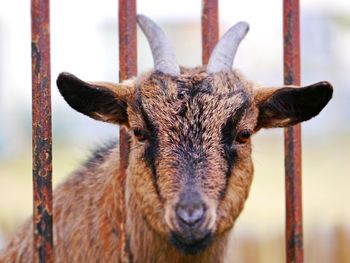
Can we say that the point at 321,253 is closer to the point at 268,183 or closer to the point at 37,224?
the point at 37,224

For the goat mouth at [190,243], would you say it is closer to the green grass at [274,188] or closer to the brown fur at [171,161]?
the brown fur at [171,161]

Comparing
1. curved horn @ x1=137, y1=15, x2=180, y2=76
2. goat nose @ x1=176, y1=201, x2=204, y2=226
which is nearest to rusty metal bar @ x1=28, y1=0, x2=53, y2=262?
curved horn @ x1=137, y1=15, x2=180, y2=76

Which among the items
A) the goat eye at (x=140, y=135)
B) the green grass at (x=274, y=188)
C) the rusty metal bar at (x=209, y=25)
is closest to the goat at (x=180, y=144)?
the goat eye at (x=140, y=135)

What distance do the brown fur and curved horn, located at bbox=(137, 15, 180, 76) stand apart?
0.09 metres

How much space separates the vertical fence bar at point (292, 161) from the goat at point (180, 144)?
1.04 feet

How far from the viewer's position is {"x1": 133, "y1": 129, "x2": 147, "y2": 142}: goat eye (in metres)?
5.20

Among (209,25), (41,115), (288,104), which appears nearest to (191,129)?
(288,104)

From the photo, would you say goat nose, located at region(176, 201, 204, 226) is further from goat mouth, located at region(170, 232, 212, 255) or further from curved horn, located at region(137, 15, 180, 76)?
curved horn, located at region(137, 15, 180, 76)

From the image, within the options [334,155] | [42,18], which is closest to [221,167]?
[42,18]

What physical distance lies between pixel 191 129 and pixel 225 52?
2.67 feet

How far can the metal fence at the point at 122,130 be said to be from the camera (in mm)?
5059

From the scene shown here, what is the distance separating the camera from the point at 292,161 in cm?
571

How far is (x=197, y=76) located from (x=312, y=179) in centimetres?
1493

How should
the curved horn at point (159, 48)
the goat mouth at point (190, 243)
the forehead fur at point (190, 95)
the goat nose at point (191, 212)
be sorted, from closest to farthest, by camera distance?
the goat nose at point (191, 212), the goat mouth at point (190, 243), the forehead fur at point (190, 95), the curved horn at point (159, 48)
